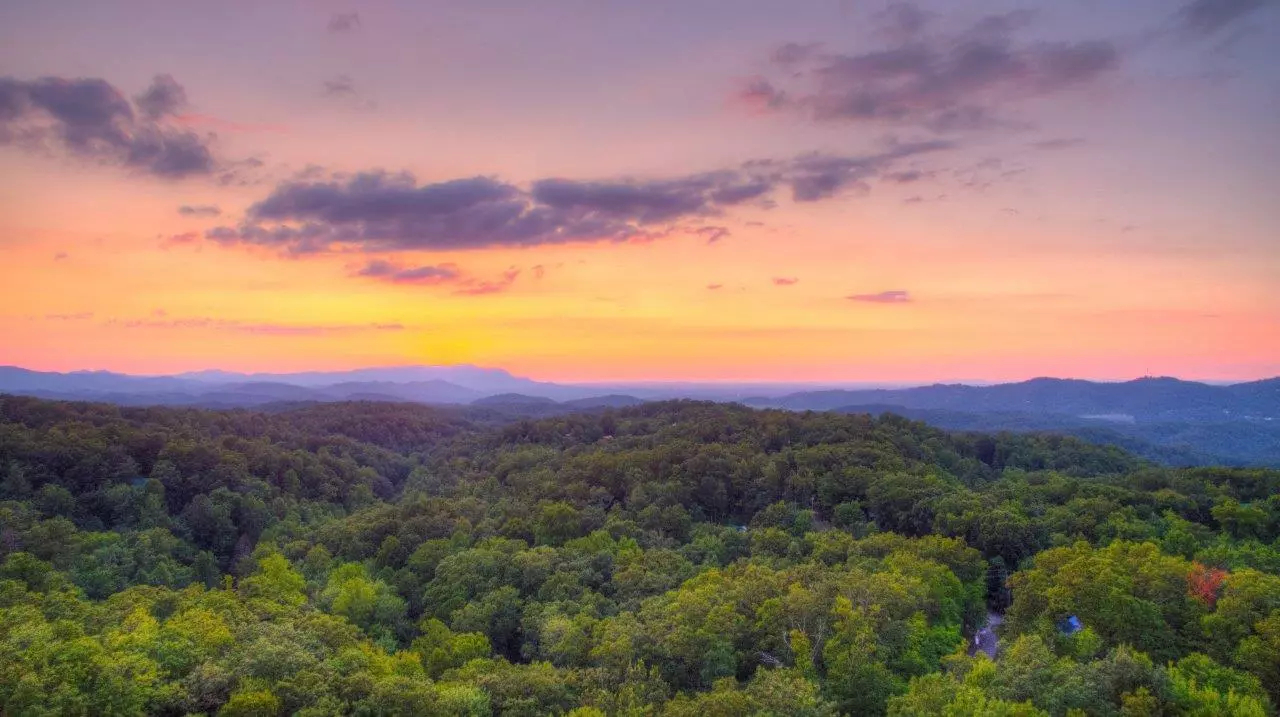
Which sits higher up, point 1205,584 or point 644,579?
point 1205,584

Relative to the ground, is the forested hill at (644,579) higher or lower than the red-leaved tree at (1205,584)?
lower

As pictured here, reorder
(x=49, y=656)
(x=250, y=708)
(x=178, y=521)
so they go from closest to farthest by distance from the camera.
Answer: (x=250, y=708) < (x=49, y=656) < (x=178, y=521)

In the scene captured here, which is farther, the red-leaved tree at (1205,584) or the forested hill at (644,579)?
the red-leaved tree at (1205,584)

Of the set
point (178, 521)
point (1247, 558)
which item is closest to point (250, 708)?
point (1247, 558)

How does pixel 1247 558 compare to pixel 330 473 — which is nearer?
pixel 1247 558

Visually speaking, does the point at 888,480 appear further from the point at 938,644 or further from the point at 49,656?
the point at 49,656

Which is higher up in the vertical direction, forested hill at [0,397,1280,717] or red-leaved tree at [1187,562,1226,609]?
red-leaved tree at [1187,562,1226,609]

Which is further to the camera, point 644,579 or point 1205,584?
point 644,579

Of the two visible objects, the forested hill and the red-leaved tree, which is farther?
the red-leaved tree
